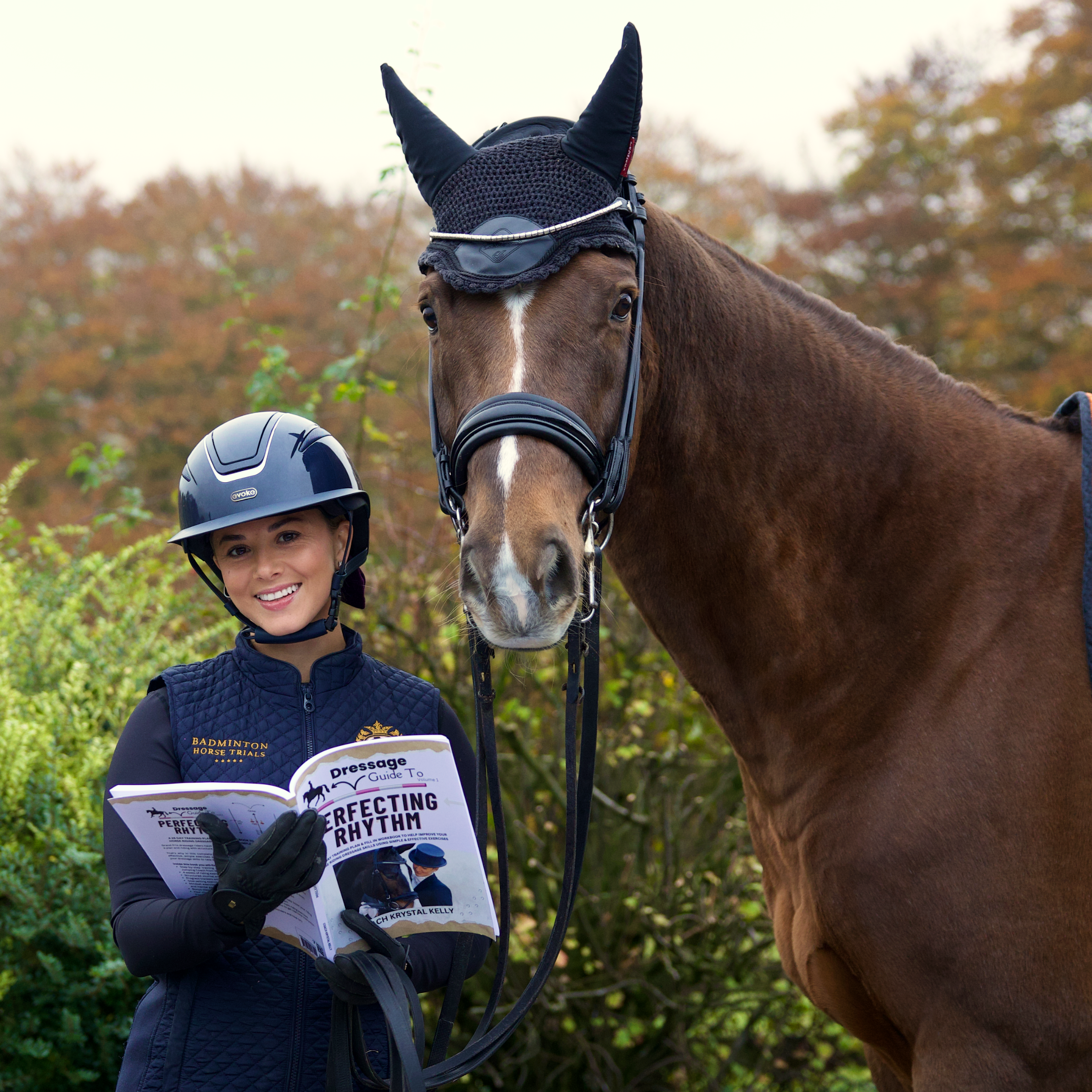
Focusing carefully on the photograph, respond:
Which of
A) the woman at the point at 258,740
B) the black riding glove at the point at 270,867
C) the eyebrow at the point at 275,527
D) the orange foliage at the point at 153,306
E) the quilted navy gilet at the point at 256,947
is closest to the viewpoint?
the black riding glove at the point at 270,867

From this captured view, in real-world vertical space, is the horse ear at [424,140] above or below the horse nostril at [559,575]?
above

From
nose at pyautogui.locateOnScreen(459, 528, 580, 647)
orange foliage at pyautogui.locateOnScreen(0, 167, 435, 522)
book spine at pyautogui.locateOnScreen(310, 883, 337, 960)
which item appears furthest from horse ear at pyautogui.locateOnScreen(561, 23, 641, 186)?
orange foliage at pyautogui.locateOnScreen(0, 167, 435, 522)

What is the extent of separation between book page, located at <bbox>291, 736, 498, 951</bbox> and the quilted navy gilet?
0.24 meters

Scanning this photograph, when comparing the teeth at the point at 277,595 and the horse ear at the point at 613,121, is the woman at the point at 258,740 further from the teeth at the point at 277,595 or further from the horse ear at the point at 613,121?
the horse ear at the point at 613,121

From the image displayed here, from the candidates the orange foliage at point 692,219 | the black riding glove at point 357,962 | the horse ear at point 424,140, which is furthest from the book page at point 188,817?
the orange foliage at point 692,219

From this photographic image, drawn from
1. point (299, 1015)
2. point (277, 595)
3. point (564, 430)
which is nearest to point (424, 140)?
point (564, 430)

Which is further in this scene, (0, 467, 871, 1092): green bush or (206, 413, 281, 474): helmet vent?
(0, 467, 871, 1092): green bush

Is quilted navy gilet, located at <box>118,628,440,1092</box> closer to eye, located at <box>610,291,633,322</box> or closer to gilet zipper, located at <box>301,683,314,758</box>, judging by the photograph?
gilet zipper, located at <box>301,683,314,758</box>

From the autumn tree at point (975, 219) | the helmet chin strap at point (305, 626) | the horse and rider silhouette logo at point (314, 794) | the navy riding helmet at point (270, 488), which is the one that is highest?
the autumn tree at point (975, 219)

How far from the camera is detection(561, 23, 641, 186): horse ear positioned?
2104 mm

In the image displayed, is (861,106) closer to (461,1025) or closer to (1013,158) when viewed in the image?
(1013,158)

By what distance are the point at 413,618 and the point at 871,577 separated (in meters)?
2.90

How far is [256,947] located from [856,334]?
2.01 meters

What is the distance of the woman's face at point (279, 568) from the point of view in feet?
7.34
